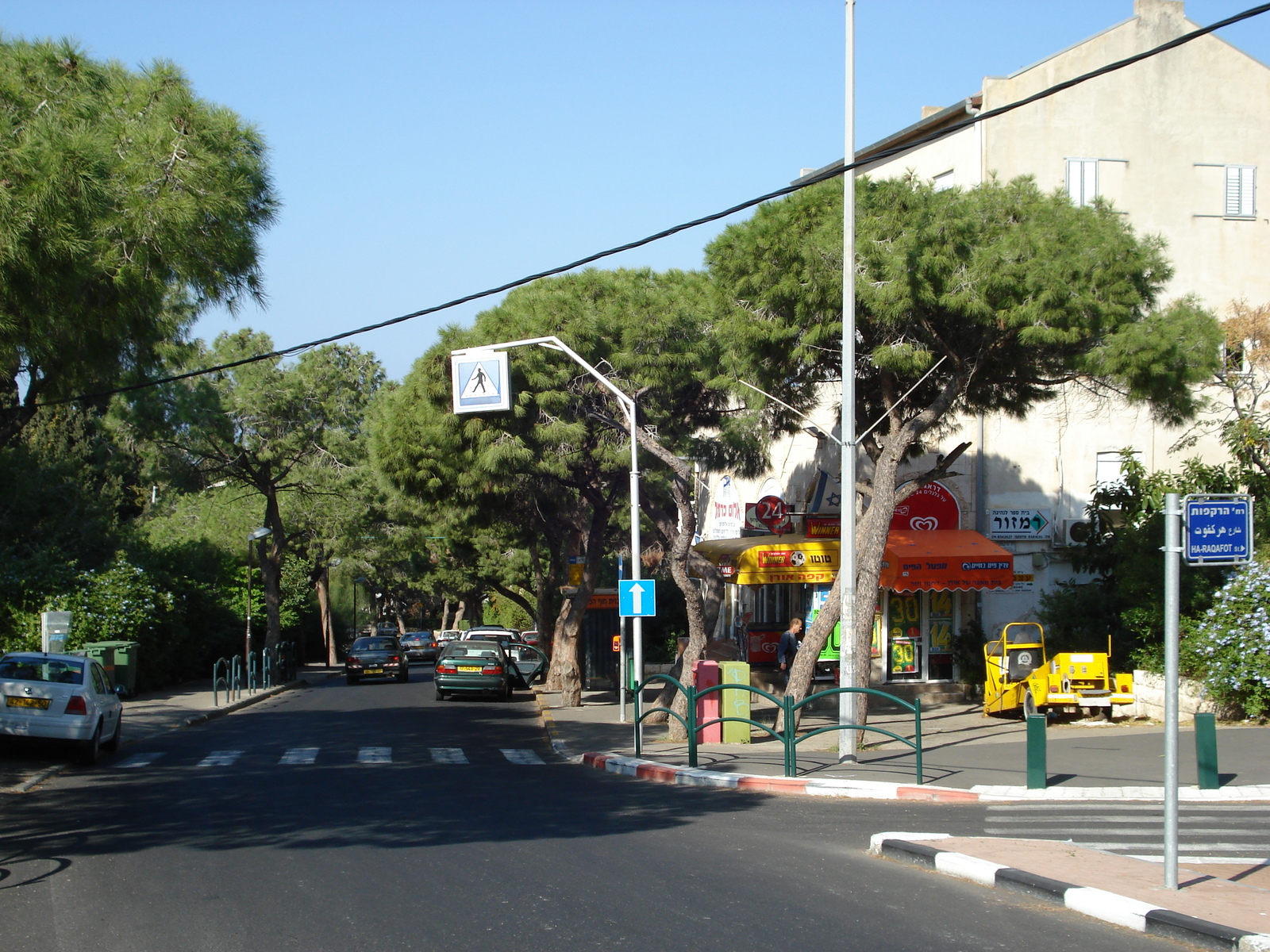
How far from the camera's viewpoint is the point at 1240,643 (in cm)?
1858

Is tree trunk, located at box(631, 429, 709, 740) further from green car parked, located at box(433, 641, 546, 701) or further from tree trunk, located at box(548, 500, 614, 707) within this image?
green car parked, located at box(433, 641, 546, 701)

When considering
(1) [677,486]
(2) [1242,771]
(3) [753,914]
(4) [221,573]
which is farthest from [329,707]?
(3) [753,914]

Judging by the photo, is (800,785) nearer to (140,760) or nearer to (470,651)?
(140,760)

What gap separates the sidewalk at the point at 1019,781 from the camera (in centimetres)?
776

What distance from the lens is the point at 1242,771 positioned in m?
14.6

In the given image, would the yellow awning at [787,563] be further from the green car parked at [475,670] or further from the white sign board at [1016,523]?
the green car parked at [475,670]

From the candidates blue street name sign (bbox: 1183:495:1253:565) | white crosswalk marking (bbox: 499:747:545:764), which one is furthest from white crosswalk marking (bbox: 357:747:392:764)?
blue street name sign (bbox: 1183:495:1253:565)

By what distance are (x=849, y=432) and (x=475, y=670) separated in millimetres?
17501

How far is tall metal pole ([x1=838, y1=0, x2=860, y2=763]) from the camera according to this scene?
52.5 feet

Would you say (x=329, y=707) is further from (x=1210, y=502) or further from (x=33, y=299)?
(x=1210, y=502)

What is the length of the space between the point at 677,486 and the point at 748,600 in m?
16.5

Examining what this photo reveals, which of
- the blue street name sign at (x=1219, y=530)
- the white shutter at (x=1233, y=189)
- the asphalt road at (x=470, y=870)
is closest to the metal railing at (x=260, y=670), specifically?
the asphalt road at (x=470, y=870)

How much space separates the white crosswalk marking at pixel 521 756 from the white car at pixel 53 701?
20.0 ft

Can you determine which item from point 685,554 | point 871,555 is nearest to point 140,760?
point 685,554
